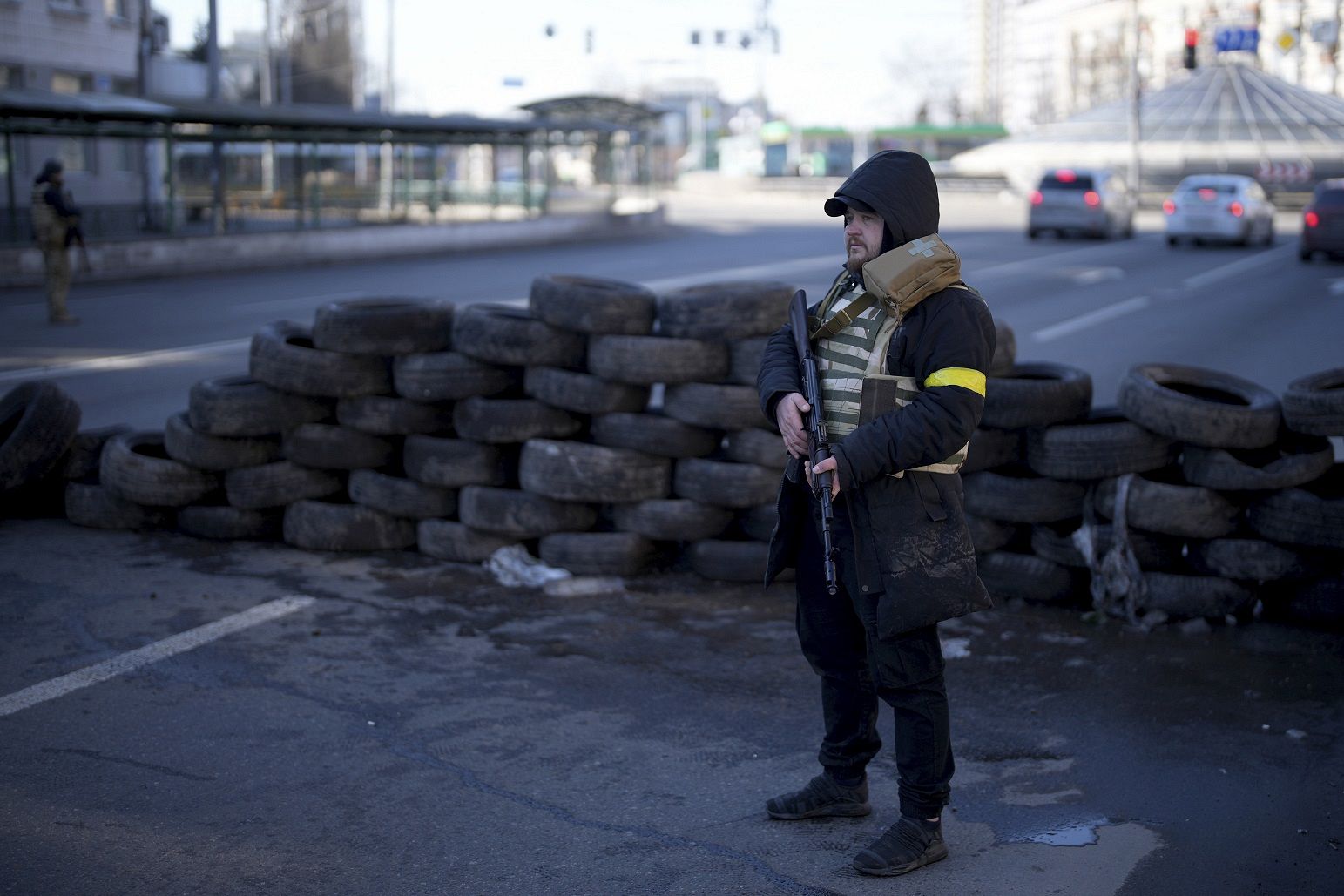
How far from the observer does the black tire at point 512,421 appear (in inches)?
267

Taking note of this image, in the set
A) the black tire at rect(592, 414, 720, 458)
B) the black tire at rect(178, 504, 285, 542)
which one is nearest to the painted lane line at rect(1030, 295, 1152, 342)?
the black tire at rect(592, 414, 720, 458)

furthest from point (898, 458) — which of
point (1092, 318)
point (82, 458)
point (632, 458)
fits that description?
point (1092, 318)

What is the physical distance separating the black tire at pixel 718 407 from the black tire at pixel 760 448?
63 millimetres

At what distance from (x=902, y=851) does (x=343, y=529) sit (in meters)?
4.13

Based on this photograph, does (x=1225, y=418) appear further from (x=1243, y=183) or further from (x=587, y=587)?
(x=1243, y=183)

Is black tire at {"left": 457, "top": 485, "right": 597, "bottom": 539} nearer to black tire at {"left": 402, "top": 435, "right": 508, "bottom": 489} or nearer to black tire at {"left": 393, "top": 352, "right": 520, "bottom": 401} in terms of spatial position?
black tire at {"left": 402, "top": 435, "right": 508, "bottom": 489}

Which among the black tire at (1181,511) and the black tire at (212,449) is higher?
the black tire at (212,449)

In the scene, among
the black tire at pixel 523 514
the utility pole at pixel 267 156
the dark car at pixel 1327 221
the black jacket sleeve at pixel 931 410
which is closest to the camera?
the black jacket sleeve at pixel 931 410

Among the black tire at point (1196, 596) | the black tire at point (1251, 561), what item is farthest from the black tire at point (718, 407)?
the black tire at point (1251, 561)

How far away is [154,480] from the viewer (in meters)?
7.11

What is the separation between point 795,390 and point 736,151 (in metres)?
83.5

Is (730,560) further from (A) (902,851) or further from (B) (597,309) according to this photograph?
(A) (902,851)

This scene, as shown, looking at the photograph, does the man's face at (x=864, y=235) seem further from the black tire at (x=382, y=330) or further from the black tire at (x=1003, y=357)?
the black tire at (x=382, y=330)

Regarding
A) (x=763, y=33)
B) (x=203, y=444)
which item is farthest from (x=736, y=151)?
(x=203, y=444)
